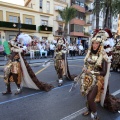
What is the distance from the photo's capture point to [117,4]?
18.8 meters

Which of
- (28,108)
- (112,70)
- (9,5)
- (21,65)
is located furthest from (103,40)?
(9,5)

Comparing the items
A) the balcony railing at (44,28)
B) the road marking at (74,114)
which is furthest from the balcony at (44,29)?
the road marking at (74,114)

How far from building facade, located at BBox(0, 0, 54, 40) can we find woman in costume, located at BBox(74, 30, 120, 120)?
2303cm

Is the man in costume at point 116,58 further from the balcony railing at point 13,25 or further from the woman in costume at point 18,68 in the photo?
the balcony railing at point 13,25

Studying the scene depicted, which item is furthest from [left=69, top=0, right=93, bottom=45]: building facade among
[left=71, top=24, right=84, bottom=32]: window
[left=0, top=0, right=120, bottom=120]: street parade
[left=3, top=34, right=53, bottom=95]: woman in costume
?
[left=3, top=34, right=53, bottom=95]: woman in costume

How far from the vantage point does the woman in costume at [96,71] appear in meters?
3.96

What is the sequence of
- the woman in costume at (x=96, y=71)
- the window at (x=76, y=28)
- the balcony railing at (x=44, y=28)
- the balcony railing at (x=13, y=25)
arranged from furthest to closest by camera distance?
1. the window at (x=76, y=28)
2. the balcony railing at (x=44, y=28)
3. the balcony railing at (x=13, y=25)
4. the woman in costume at (x=96, y=71)

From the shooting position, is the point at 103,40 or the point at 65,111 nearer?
the point at 103,40

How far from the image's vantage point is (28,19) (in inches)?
1221

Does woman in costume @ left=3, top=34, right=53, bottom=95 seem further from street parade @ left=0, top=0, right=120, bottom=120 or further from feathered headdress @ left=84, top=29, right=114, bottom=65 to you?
feathered headdress @ left=84, top=29, right=114, bottom=65

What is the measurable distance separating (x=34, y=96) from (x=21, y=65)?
106 centimetres

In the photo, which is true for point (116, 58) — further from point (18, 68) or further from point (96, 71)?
point (96, 71)

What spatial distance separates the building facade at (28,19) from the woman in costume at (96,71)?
907 inches

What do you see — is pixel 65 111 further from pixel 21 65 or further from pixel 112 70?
pixel 112 70
